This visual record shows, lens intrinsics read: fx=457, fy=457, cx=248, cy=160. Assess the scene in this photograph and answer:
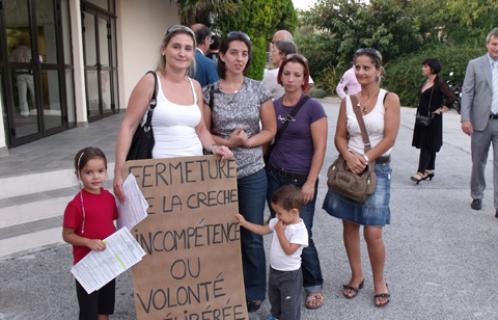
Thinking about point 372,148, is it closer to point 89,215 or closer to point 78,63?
point 89,215

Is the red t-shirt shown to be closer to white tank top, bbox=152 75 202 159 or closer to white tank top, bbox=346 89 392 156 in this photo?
white tank top, bbox=152 75 202 159

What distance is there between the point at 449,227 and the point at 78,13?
22.6ft

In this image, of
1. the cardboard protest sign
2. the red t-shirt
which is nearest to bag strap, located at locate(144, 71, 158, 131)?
the cardboard protest sign

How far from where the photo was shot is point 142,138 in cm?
260

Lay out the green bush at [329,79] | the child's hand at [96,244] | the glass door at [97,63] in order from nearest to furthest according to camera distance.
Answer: the child's hand at [96,244] → the glass door at [97,63] → the green bush at [329,79]

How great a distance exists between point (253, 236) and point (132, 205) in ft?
2.89

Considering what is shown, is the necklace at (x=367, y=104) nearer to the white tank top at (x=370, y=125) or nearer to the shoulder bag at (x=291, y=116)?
the white tank top at (x=370, y=125)

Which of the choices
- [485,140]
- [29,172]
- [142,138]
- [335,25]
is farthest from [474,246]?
[335,25]

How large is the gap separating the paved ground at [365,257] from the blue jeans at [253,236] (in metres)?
0.20

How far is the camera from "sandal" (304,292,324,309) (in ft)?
10.4

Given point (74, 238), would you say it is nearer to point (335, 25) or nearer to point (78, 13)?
point (78, 13)

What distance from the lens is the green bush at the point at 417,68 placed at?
18.3 meters

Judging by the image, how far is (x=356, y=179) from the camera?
9.78 ft

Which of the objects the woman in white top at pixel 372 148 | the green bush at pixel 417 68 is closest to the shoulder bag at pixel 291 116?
the woman in white top at pixel 372 148
